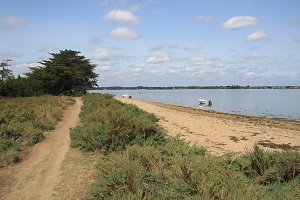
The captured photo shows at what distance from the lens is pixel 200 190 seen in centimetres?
524

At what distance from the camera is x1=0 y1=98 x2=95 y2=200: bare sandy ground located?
7.36m

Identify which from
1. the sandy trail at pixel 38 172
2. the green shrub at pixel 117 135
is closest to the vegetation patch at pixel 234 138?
the green shrub at pixel 117 135

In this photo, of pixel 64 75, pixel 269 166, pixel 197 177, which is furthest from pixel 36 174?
pixel 64 75

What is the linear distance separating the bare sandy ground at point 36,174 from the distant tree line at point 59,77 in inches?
1498

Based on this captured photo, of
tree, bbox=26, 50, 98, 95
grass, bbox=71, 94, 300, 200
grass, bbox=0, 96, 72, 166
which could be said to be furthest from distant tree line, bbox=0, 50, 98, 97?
grass, bbox=71, 94, 300, 200

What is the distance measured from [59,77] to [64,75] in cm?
76

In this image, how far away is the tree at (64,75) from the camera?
53531mm

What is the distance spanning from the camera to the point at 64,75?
53.5 metres

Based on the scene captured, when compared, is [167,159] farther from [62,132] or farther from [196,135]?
[196,135]

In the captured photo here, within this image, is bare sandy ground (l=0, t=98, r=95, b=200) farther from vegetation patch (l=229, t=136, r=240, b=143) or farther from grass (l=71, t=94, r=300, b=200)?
vegetation patch (l=229, t=136, r=240, b=143)

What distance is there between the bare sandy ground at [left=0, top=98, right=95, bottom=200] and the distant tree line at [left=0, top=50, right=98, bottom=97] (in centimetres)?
3805

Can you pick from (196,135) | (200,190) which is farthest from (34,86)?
(200,190)

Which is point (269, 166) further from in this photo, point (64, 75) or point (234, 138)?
point (64, 75)

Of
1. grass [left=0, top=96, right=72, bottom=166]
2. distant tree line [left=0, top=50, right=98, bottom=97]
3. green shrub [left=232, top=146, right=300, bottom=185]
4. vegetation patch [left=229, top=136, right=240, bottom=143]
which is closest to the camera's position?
green shrub [left=232, top=146, right=300, bottom=185]
